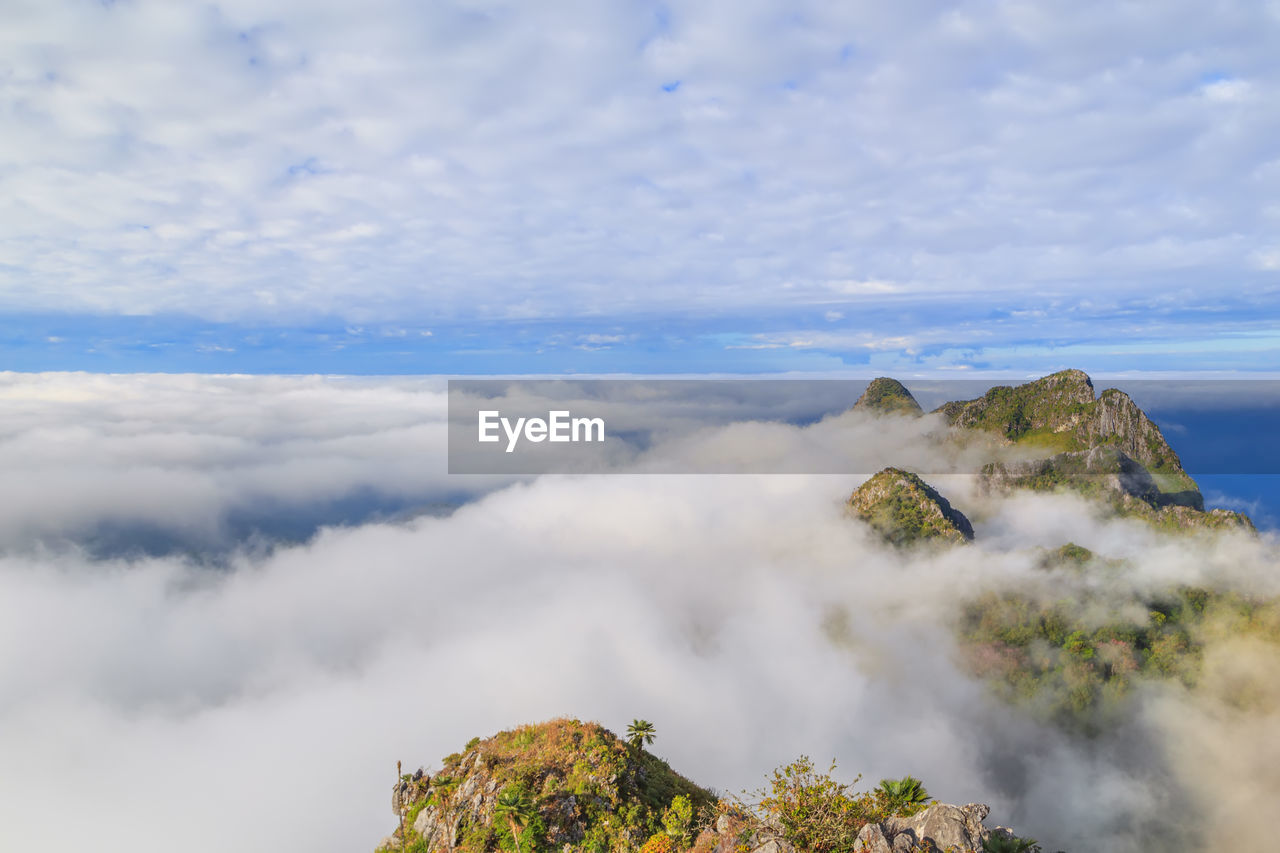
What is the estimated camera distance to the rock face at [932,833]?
950 inches

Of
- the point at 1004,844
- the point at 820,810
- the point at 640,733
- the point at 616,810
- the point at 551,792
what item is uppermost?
the point at 820,810

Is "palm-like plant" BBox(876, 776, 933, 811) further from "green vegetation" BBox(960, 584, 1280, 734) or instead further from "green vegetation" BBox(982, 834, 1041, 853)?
"green vegetation" BBox(960, 584, 1280, 734)

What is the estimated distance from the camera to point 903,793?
32.8m

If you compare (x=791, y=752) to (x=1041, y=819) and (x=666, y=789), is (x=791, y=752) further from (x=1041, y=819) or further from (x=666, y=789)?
(x=666, y=789)

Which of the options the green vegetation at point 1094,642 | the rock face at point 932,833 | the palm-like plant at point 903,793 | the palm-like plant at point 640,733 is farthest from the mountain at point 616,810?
the green vegetation at point 1094,642

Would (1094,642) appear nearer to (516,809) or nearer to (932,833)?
(932,833)

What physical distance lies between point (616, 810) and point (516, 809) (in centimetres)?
721

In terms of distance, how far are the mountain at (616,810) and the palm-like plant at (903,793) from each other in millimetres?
162

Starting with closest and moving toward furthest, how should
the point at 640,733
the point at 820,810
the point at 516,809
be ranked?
1. the point at 820,810
2. the point at 516,809
3. the point at 640,733

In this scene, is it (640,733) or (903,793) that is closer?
(903,793)

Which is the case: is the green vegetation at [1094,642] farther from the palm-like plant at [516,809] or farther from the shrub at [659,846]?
the palm-like plant at [516,809]

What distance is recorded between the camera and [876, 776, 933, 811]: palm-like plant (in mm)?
31337

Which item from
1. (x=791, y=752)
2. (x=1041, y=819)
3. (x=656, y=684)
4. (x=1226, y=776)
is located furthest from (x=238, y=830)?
(x=1226, y=776)

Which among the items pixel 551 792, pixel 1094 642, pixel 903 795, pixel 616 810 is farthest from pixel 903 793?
pixel 1094 642
